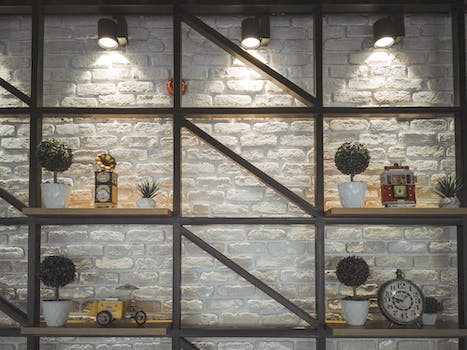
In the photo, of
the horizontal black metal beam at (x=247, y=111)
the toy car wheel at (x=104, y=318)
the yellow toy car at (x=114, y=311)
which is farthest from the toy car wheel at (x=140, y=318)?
the horizontal black metal beam at (x=247, y=111)

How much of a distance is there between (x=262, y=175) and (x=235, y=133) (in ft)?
1.07

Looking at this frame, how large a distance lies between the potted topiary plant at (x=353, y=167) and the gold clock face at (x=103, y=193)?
1170mm

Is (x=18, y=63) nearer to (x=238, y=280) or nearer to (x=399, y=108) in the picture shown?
(x=238, y=280)

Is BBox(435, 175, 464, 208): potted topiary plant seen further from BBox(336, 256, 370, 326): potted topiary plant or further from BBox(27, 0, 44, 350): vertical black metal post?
BBox(27, 0, 44, 350): vertical black metal post

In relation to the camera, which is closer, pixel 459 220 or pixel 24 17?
pixel 459 220

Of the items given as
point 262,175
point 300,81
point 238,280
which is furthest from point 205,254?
point 300,81

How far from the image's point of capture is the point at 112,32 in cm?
307

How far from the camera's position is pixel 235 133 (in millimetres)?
3184

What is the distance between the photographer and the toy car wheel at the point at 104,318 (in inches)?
112

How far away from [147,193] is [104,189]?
0.22 m

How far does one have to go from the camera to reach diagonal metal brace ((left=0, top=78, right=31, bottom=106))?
304 centimetres

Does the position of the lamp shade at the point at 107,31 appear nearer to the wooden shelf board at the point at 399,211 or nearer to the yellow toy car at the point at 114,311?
the yellow toy car at the point at 114,311

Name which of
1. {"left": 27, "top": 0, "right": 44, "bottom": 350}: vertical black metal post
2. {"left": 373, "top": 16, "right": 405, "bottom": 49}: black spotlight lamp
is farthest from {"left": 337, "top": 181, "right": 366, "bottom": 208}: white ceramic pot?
{"left": 27, "top": 0, "right": 44, "bottom": 350}: vertical black metal post

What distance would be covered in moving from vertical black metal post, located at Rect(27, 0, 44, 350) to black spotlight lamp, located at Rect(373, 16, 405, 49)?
178 centimetres
